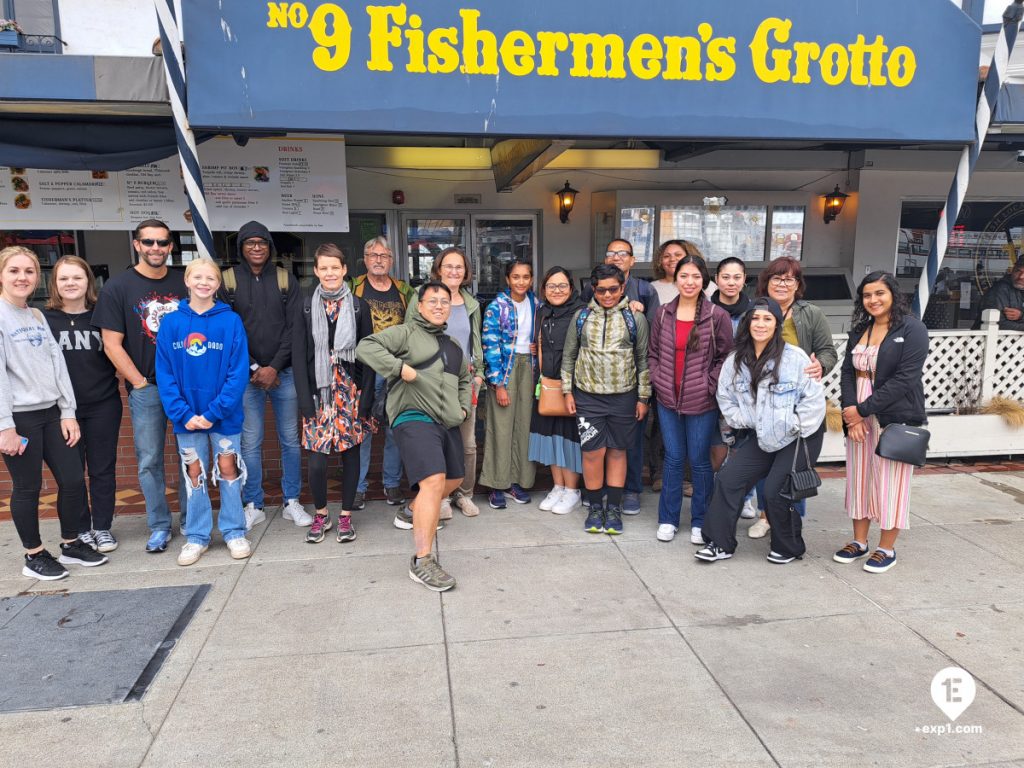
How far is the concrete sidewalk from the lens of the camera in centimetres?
265

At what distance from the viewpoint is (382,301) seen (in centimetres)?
480

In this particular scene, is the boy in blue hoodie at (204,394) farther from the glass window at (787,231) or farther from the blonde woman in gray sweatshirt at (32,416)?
the glass window at (787,231)

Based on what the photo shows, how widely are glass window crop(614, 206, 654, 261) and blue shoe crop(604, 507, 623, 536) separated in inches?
215

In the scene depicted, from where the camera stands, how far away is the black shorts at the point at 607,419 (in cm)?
457

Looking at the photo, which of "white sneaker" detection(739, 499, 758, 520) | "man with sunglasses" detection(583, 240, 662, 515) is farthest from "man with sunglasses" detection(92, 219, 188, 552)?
"white sneaker" detection(739, 499, 758, 520)

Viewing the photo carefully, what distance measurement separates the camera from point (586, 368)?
4.55m

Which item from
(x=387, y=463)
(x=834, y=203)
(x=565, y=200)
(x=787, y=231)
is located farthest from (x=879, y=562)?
(x=834, y=203)

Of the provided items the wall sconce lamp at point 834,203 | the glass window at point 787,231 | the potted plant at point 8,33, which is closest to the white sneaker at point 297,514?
the potted plant at point 8,33

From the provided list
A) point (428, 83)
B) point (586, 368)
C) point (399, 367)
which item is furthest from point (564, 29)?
point (399, 367)

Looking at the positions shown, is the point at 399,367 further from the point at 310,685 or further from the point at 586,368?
the point at 310,685

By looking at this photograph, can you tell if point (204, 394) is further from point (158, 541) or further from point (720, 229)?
point (720, 229)

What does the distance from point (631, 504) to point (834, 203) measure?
7.08 metres

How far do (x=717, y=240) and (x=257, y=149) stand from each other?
6315 mm

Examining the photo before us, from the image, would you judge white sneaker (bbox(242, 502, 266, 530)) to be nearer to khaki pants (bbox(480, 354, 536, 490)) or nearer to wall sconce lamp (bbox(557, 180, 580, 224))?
khaki pants (bbox(480, 354, 536, 490))
